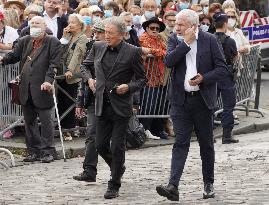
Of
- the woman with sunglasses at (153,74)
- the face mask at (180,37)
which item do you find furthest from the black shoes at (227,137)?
the face mask at (180,37)

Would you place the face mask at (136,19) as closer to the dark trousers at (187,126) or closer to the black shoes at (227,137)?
the black shoes at (227,137)

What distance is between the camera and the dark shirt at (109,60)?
11.8 metres

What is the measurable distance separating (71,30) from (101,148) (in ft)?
12.8

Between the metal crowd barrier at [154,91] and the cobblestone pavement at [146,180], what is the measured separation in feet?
4.26

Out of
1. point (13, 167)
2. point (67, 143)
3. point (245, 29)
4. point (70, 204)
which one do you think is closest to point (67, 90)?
point (67, 143)

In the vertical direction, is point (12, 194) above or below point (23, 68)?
below

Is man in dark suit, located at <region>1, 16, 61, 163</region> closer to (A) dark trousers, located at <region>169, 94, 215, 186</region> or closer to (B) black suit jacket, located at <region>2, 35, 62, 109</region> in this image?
(B) black suit jacket, located at <region>2, 35, 62, 109</region>

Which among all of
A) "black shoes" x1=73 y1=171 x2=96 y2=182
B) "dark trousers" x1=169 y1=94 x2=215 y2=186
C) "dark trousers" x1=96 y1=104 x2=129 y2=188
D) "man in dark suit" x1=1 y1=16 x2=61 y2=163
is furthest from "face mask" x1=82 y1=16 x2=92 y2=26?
"dark trousers" x1=169 y1=94 x2=215 y2=186

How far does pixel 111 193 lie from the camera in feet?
38.2

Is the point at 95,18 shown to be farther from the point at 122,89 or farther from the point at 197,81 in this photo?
the point at 197,81

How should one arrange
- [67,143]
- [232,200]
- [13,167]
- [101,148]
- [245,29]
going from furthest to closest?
[245,29] → [67,143] → [13,167] → [101,148] → [232,200]

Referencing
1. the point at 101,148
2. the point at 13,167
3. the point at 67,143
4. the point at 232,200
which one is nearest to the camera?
the point at 232,200

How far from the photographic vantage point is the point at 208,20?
1948cm

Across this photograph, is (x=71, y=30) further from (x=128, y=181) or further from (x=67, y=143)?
(x=128, y=181)
